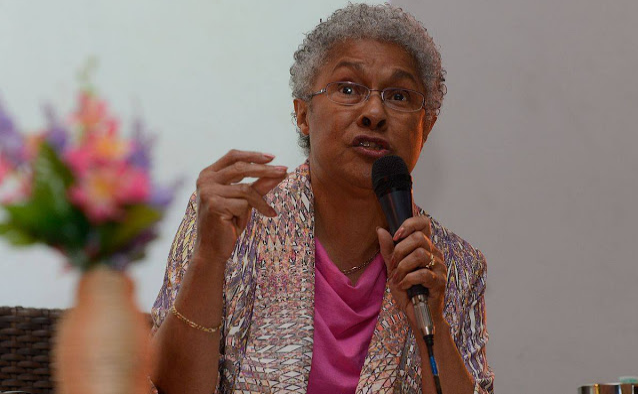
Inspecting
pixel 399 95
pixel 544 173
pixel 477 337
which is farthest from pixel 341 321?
pixel 544 173

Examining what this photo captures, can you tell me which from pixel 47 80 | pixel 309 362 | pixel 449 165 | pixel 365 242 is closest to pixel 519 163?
pixel 449 165

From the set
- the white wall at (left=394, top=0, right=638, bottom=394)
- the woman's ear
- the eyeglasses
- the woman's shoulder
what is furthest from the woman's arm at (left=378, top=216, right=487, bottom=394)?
the white wall at (left=394, top=0, right=638, bottom=394)

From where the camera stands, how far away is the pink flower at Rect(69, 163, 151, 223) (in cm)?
Result: 92

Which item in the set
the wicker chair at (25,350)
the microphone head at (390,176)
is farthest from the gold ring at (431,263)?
the wicker chair at (25,350)

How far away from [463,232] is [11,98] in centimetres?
162

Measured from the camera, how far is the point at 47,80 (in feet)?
8.93

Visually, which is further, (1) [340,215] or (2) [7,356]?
(1) [340,215]

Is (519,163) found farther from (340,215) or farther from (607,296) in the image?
(340,215)

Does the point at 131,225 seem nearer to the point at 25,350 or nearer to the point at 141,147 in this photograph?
the point at 141,147

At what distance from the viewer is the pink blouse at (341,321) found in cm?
216

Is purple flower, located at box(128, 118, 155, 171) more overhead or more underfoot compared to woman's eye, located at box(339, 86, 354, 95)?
more underfoot

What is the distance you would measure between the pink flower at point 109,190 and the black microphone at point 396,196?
846 millimetres

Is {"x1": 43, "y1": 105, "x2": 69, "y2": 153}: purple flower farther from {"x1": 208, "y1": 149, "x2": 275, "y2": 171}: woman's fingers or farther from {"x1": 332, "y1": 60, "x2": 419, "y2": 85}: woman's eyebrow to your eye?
{"x1": 332, "y1": 60, "x2": 419, "y2": 85}: woman's eyebrow

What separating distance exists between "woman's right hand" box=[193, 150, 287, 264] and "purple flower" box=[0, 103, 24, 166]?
2.60 ft
